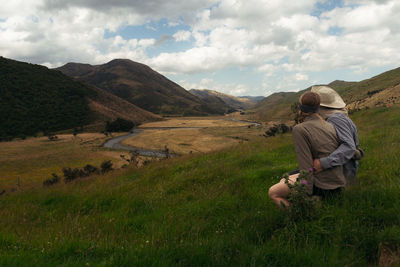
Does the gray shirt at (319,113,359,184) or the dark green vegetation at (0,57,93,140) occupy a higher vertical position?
the dark green vegetation at (0,57,93,140)

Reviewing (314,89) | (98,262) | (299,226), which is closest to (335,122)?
(314,89)

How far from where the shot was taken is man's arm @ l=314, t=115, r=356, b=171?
129 inches

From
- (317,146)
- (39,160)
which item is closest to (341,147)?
(317,146)

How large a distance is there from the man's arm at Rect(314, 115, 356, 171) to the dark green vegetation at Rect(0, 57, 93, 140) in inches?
3553

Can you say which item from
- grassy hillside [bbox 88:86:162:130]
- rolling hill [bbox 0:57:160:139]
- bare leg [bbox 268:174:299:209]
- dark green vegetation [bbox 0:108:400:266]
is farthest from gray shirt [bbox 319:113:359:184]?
grassy hillside [bbox 88:86:162:130]

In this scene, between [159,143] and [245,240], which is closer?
[245,240]

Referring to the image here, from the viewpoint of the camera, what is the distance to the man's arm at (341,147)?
10.8 ft

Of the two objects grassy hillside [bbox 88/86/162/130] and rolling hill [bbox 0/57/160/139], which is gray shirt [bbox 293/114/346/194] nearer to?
rolling hill [bbox 0/57/160/139]

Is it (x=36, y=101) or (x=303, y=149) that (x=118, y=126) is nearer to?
(x=36, y=101)

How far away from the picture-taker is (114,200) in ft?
23.0

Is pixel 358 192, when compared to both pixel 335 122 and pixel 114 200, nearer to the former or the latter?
pixel 335 122

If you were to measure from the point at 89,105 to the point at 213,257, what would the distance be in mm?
116643

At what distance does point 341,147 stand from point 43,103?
11004 cm

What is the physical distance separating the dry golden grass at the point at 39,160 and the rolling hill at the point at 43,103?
2224 centimetres
